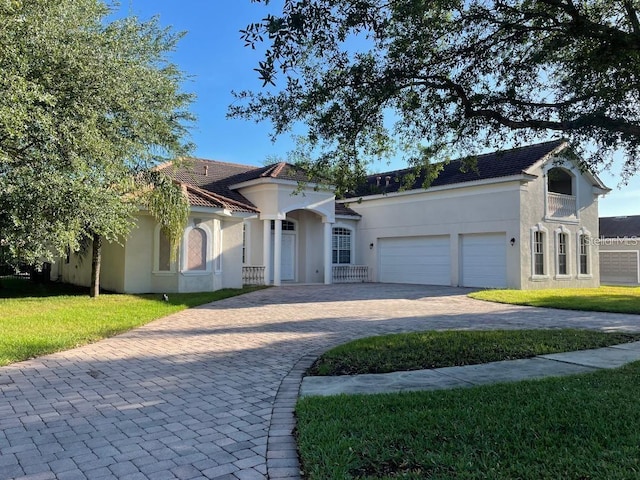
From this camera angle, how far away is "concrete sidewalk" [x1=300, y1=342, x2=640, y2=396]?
5.96 metres

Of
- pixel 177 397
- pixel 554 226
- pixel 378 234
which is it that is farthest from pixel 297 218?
pixel 177 397

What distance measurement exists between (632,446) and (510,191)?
1852cm

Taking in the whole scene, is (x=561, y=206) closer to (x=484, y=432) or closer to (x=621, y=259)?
(x=621, y=259)

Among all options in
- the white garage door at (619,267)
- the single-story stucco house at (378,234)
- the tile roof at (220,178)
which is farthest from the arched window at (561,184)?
the tile roof at (220,178)

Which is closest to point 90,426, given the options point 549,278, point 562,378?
point 562,378

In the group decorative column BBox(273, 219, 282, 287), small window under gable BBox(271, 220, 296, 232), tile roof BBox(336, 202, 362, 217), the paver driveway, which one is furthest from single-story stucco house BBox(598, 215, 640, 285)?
the paver driveway

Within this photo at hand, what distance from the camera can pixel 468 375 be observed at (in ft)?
21.4

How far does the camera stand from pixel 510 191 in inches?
827

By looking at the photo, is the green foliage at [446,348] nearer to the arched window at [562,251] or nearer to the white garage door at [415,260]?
the white garage door at [415,260]

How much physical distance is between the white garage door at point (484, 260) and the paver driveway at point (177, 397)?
9.32 metres

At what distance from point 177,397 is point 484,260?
1902 centimetres

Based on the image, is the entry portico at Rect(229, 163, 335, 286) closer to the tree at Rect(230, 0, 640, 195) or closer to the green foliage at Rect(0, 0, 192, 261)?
the green foliage at Rect(0, 0, 192, 261)

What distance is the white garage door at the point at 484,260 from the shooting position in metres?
21.5

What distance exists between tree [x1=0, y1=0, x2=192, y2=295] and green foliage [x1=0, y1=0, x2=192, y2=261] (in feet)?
0.08
